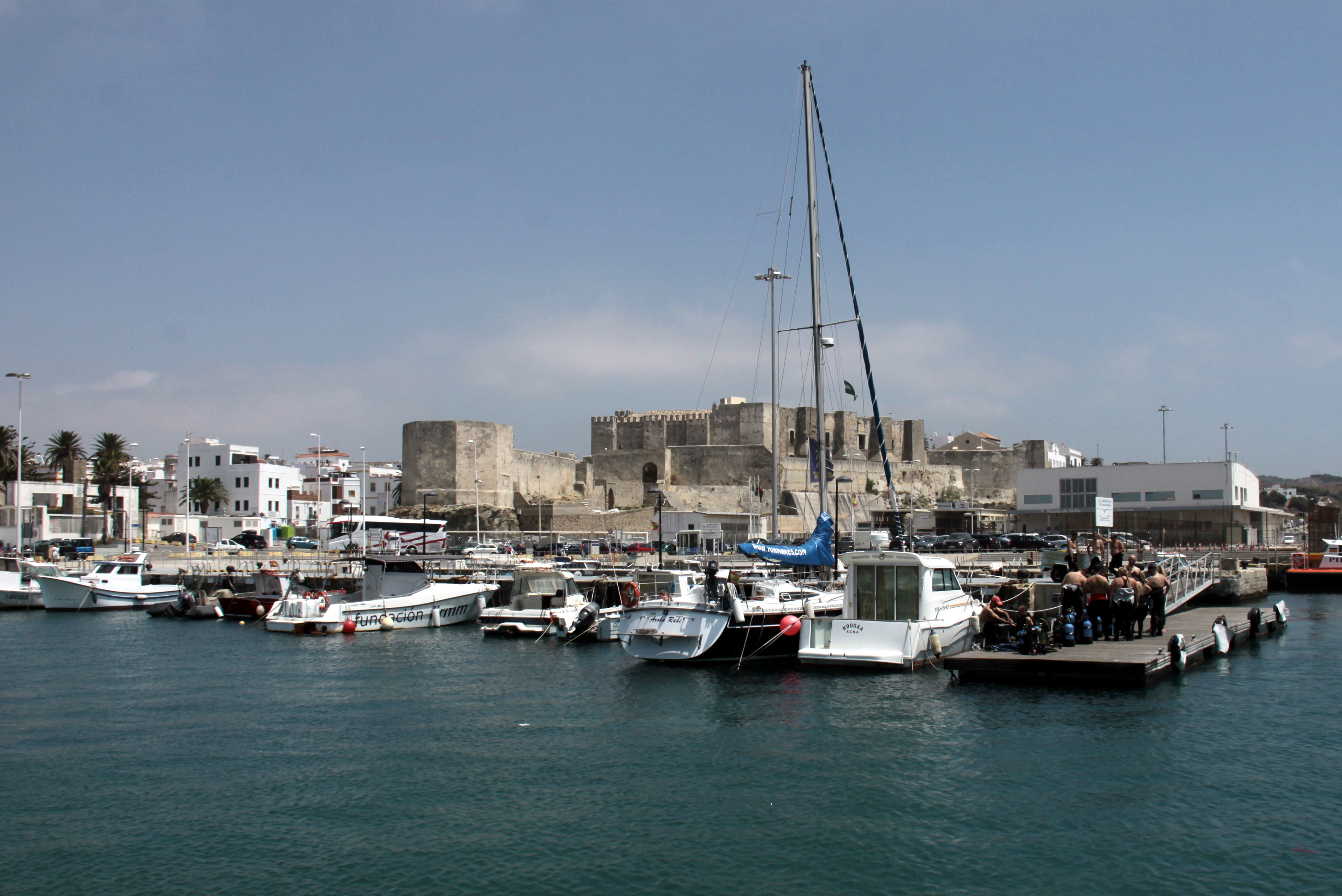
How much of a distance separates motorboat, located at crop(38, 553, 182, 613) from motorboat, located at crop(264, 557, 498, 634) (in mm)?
6634

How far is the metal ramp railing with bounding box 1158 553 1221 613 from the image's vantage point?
22172 millimetres

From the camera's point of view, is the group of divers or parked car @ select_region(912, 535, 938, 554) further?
parked car @ select_region(912, 535, 938, 554)

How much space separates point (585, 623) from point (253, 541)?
28.7 meters

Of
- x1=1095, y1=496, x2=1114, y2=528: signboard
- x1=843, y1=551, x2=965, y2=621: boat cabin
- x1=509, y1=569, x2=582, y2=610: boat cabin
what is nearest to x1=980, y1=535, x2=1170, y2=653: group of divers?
x1=843, y1=551, x2=965, y2=621: boat cabin

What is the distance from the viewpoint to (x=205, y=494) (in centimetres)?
5475

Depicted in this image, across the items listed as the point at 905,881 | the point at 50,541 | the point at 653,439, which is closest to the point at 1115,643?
the point at 905,881

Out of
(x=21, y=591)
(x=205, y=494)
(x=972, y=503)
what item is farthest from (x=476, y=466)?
(x=972, y=503)

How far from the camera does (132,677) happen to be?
1723 cm

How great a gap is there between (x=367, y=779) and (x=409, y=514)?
39806 mm

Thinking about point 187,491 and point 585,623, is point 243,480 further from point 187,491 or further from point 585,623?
point 585,623

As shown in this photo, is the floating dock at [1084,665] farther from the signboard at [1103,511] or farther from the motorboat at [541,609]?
the signboard at [1103,511]

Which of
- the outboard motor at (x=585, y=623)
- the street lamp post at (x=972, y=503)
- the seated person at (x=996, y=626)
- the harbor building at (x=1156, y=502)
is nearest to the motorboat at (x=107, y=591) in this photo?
the outboard motor at (x=585, y=623)

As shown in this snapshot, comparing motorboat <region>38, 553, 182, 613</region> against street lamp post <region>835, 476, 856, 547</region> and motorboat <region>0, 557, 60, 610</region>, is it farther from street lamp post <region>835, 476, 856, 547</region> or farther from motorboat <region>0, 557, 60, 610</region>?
street lamp post <region>835, 476, 856, 547</region>

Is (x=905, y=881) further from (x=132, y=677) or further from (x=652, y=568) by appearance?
(x=652, y=568)
